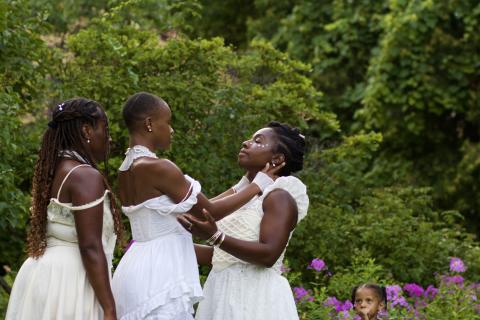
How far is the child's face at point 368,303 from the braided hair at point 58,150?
1.83 metres

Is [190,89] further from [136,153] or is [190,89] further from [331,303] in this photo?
[136,153]

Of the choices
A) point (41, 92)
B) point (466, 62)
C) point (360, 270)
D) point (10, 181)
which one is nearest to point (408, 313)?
point (360, 270)

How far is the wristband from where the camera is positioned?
5.27m

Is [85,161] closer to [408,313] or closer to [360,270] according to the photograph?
[408,313]

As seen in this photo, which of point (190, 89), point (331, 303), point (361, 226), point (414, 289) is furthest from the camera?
point (361, 226)

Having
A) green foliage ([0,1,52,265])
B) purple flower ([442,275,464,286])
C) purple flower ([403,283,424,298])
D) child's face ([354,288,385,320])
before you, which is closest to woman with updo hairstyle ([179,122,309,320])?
child's face ([354,288,385,320])

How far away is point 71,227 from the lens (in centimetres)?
A: 490

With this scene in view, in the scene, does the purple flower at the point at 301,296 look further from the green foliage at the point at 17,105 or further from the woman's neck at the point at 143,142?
the woman's neck at the point at 143,142

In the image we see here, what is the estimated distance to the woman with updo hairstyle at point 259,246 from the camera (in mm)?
5145

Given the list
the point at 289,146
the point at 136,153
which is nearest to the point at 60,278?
the point at 136,153

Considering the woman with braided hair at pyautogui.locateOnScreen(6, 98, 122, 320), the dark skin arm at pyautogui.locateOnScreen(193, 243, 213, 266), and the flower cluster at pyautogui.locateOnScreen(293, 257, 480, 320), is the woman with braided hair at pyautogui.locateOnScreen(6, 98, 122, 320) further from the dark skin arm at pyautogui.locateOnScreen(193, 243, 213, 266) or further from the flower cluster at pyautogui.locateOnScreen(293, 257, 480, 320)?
the flower cluster at pyautogui.locateOnScreen(293, 257, 480, 320)

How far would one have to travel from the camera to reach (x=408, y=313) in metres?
7.67

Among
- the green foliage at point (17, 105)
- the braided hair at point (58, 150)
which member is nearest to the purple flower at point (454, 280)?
the green foliage at point (17, 105)

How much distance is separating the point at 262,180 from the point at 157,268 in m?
0.74
